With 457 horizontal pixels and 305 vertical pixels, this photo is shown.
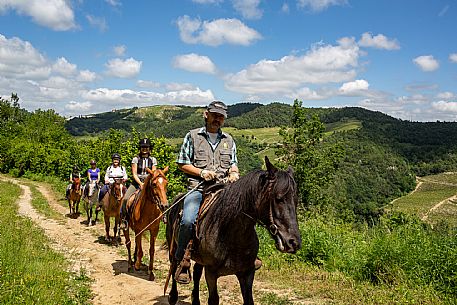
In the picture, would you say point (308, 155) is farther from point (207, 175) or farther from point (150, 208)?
point (207, 175)

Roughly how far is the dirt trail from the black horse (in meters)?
2.59

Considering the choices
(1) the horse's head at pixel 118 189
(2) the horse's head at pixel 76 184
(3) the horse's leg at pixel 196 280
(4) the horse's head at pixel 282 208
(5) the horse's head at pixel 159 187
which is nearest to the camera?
(4) the horse's head at pixel 282 208

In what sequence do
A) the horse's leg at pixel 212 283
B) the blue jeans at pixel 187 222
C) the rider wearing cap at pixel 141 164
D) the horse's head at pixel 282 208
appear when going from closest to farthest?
the horse's head at pixel 282 208, the horse's leg at pixel 212 283, the blue jeans at pixel 187 222, the rider wearing cap at pixel 141 164

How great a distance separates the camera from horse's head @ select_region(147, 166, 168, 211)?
7441 millimetres

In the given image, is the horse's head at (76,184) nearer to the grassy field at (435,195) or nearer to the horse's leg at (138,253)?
the horse's leg at (138,253)

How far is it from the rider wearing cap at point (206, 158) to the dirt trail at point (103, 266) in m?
2.59

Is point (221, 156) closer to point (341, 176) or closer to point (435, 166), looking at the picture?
point (341, 176)

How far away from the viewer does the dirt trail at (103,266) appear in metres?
6.97

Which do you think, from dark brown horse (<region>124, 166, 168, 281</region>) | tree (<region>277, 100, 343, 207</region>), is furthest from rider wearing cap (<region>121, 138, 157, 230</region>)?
tree (<region>277, 100, 343, 207</region>)

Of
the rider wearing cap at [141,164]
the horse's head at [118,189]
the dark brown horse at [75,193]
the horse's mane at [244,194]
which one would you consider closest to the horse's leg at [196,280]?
the horse's mane at [244,194]

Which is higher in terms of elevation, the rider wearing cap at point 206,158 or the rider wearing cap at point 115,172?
the rider wearing cap at point 206,158

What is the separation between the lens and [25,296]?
17.8 ft

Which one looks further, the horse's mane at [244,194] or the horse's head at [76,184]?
the horse's head at [76,184]

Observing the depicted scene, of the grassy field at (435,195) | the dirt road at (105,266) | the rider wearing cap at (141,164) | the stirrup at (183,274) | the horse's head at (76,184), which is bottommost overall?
the grassy field at (435,195)
